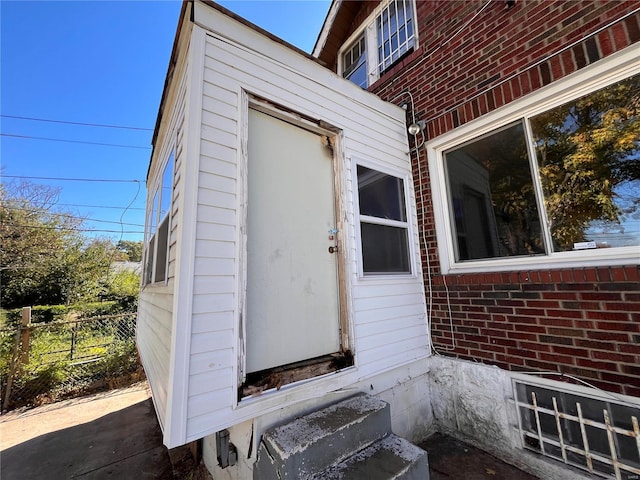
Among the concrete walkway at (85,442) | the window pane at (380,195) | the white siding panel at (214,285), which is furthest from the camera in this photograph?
the concrete walkway at (85,442)

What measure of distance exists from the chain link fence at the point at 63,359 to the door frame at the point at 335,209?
634 centimetres

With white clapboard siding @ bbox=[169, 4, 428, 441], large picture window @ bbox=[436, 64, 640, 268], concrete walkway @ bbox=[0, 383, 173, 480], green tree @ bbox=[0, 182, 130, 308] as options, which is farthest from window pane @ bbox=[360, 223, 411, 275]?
green tree @ bbox=[0, 182, 130, 308]

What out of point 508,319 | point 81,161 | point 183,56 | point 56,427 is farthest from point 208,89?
point 81,161

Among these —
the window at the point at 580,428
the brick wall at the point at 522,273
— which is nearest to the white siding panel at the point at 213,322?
the brick wall at the point at 522,273

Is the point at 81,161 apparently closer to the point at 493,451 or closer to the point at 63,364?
the point at 63,364

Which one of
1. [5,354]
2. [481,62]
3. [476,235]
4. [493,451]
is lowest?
[493,451]

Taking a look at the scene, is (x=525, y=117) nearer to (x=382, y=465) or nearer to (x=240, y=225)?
(x=240, y=225)

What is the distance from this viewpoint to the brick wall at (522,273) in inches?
73.0

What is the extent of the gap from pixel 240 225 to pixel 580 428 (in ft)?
9.80

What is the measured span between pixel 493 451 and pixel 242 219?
3.02 m

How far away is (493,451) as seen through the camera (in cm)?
238

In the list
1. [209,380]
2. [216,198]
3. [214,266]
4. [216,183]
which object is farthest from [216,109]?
[209,380]

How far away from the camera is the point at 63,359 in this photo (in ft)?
18.8

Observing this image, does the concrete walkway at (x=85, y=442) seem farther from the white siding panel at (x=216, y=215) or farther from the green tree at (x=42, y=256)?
the green tree at (x=42, y=256)
